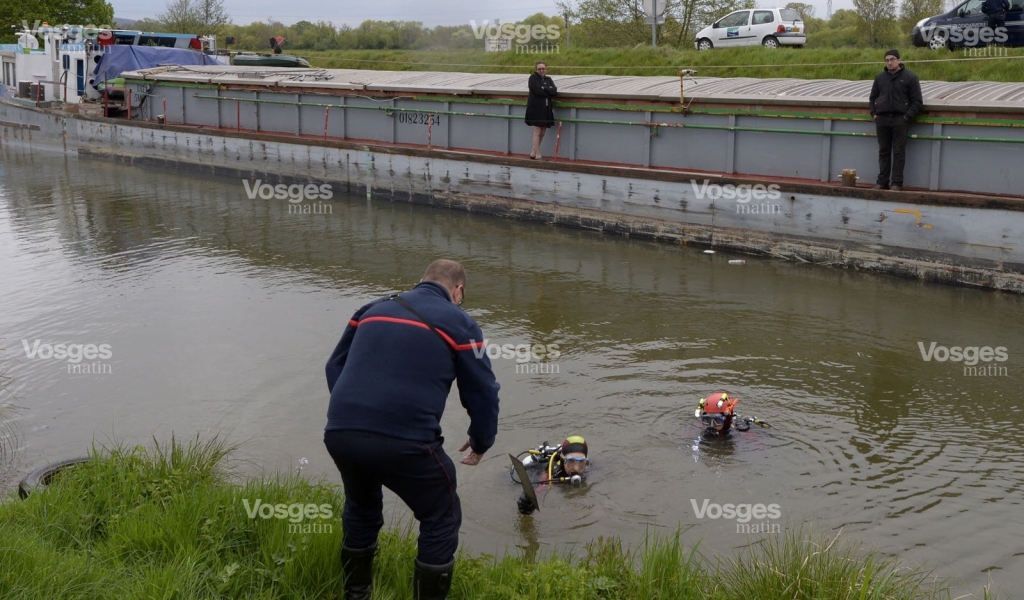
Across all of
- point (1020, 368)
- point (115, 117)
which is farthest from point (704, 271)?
point (115, 117)

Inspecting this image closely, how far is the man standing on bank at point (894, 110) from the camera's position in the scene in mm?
14281

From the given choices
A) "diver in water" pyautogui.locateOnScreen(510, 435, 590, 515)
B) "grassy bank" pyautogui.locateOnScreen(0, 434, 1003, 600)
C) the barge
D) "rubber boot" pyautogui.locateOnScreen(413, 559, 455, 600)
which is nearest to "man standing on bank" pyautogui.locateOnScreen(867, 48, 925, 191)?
the barge

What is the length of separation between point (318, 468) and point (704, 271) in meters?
8.91

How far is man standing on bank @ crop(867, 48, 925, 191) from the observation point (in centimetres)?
1428

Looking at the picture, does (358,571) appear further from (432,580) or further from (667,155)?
(667,155)

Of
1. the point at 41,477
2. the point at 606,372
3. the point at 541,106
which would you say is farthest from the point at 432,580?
the point at 541,106

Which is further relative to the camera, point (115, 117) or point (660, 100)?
point (115, 117)

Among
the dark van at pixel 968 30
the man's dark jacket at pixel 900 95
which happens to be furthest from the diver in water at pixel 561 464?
the dark van at pixel 968 30

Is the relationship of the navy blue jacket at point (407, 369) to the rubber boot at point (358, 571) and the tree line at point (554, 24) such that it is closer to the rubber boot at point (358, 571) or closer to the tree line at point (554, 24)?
the rubber boot at point (358, 571)

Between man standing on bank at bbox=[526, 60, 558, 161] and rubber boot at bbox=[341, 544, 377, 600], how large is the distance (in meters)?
15.1

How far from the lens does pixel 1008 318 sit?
12.5 m

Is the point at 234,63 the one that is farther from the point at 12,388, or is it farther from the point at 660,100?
the point at 12,388

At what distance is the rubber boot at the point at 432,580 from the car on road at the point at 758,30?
27.4 meters

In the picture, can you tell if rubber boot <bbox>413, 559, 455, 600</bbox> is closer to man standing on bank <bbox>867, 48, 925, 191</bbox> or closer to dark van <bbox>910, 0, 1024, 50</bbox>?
man standing on bank <bbox>867, 48, 925, 191</bbox>
